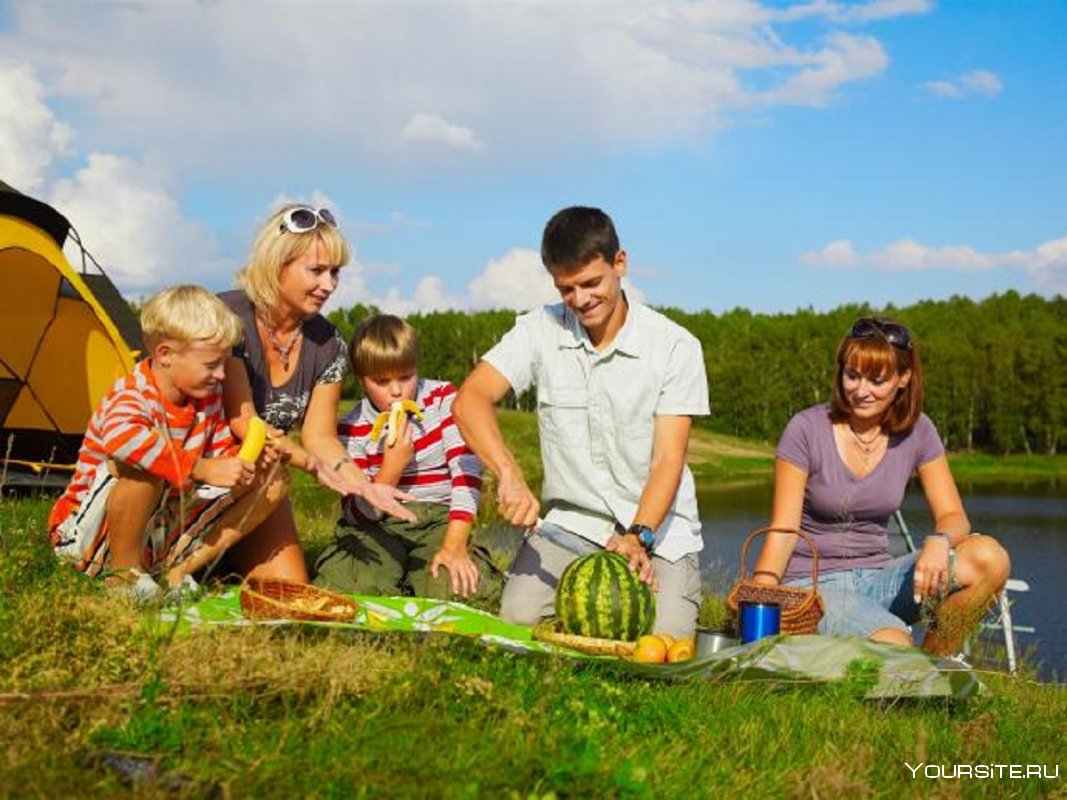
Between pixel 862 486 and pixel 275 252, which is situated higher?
pixel 275 252

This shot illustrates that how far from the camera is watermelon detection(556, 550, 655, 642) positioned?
4840 mm

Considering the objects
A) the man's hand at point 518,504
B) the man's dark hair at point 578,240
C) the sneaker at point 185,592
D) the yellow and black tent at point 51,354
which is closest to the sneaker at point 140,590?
the sneaker at point 185,592

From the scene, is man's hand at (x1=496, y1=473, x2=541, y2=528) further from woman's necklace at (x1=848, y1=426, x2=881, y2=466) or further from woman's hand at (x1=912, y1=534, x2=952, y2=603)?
woman's necklace at (x1=848, y1=426, x2=881, y2=466)

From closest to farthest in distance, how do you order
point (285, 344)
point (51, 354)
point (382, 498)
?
point (382, 498) → point (285, 344) → point (51, 354)

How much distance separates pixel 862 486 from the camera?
5688 millimetres

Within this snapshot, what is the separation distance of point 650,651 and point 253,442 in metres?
1.97

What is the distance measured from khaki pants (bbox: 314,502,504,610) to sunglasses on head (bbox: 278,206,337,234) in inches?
62.3

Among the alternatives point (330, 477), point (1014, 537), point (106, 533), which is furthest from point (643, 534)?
point (1014, 537)

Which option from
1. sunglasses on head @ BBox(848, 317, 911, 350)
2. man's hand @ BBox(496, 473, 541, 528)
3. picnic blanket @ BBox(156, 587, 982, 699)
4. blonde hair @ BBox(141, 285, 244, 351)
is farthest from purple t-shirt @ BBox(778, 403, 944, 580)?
blonde hair @ BBox(141, 285, 244, 351)

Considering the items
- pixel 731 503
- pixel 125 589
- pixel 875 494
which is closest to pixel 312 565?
pixel 125 589

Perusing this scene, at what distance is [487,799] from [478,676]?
2.78 ft

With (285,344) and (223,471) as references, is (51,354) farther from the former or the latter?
(223,471)

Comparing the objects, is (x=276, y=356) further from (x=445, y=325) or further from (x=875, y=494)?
(x=445, y=325)

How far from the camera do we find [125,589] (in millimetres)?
4484
